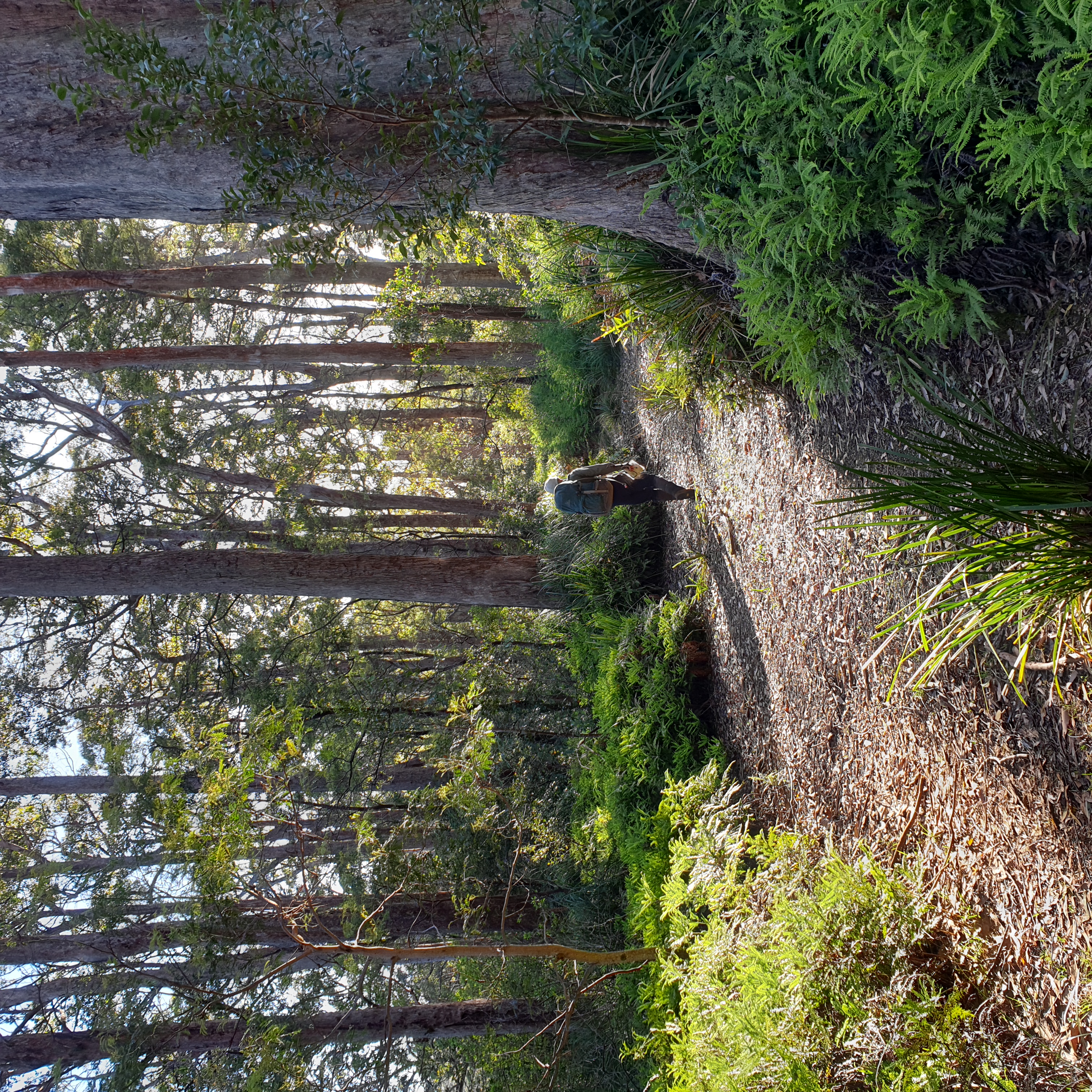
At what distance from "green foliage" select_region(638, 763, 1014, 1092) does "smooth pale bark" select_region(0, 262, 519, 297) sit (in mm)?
5816

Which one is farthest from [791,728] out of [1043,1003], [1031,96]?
[1031,96]

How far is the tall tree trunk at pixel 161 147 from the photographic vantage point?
3.79 meters

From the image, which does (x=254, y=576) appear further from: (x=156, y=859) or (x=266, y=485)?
(x=266, y=485)

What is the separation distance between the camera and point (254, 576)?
7086mm

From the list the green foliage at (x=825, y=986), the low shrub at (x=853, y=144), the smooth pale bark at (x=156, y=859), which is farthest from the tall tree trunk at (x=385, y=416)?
the green foliage at (x=825, y=986)

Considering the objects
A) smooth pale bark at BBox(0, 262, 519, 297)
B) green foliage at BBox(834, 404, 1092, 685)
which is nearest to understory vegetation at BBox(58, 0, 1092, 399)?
green foliage at BBox(834, 404, 1092, 685)

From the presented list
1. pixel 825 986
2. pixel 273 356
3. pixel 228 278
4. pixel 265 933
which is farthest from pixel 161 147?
pixel 228 278

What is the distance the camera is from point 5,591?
659 cm

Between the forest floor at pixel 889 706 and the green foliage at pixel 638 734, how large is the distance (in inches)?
14.7

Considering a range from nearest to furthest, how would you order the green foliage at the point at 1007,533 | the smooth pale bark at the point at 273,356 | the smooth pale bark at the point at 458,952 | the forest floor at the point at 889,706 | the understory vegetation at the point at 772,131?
the understory vegetation at the point at 772,131, the green foliage at the point at 1007,533, the forest floor at the point at 889,706, the smooth pale bark at the point at 458,952, the smooth pale bark at the point at 273,356

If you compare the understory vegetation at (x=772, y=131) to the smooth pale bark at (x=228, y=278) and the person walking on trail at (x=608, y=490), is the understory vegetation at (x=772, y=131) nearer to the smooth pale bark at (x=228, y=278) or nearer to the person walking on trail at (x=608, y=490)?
the person walking on trail at (x=608, y=490)

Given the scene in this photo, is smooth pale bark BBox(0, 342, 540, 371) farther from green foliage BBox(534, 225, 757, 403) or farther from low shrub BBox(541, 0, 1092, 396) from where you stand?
low shrub BBox(541, 0, 1092, 396)

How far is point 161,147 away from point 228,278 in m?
8.01

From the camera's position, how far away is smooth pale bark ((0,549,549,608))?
21.9 feet
